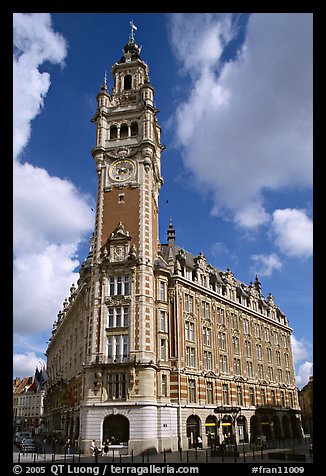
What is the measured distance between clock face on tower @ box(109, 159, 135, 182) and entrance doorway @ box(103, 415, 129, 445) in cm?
2896

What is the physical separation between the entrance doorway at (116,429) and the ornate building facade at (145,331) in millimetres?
105

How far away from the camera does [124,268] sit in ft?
170

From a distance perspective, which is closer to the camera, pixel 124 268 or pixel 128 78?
pixel 124 268

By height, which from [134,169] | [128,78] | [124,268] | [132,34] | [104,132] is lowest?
[124,268]

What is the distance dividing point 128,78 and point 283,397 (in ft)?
197

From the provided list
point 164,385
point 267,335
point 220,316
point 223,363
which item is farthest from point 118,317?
point 267,335

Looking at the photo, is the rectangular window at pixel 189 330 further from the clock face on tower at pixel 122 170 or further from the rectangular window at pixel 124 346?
the clock face on tower at pixel 122 170

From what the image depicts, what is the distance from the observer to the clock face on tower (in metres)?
57.3

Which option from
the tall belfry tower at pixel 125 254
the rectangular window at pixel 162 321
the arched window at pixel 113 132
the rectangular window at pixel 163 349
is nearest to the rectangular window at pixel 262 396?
the rectangular window at pixel 163 349

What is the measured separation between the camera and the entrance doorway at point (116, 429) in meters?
45.1

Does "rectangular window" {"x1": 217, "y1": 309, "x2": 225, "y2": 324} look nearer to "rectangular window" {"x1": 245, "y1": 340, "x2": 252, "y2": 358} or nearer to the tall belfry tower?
"rectangular window" {"x1": 245, "y1": 340, "x2": 252, "y2": 358}
